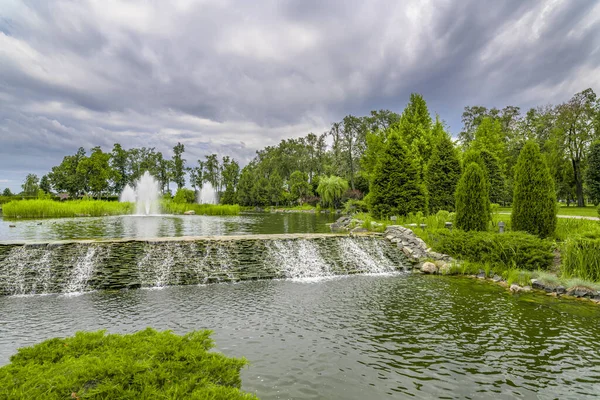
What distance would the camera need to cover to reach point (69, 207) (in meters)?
28.9

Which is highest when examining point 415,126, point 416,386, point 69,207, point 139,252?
point 415,126

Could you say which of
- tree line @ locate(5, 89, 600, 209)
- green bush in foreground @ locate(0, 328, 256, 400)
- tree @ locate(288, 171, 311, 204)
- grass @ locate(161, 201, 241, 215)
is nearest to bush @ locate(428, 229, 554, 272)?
tree line @ locate(5, 89, 600, 209)

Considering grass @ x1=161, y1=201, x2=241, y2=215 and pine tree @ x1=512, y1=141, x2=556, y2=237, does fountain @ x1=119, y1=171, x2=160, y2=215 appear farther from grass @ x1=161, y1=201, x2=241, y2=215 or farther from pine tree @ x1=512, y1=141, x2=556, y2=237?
pine tree @ x1=512, y1=141, x2=556, y2=237

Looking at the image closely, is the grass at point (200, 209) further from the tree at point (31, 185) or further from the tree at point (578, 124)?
the tree at point (31, 185)

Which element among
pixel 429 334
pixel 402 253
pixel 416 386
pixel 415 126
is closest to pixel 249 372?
pixel 416 386

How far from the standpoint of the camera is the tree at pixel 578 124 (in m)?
29.0

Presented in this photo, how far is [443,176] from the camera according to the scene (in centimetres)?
1978

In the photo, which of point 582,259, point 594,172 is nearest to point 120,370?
point 582,259

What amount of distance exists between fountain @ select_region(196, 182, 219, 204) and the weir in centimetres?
5427

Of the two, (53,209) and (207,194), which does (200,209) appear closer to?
(53,209)

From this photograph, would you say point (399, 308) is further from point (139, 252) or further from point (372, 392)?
point (139, 252)

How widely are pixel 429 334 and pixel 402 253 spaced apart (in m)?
6.89

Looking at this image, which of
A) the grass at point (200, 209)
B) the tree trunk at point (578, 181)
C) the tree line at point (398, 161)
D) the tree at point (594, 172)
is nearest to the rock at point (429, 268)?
the tree line at point (398, 161)

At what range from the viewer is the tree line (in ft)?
61.8
